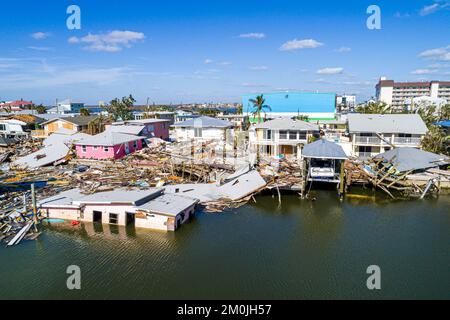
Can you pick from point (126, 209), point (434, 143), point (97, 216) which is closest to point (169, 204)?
point (126, 209)

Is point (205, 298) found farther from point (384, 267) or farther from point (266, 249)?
point (384, 267)

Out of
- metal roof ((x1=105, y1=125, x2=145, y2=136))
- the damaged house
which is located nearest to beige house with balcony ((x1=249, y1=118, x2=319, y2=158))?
metal roof ((x1=105, y1=125, x2=145, y2=136))

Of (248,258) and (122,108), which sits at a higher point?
(122,108)

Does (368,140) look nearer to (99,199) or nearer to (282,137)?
(282,137)

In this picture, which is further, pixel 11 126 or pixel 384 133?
pixel 11 126

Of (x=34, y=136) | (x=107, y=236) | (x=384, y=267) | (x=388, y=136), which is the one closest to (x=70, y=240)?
(x=107, y=236)

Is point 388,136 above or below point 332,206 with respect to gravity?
above
